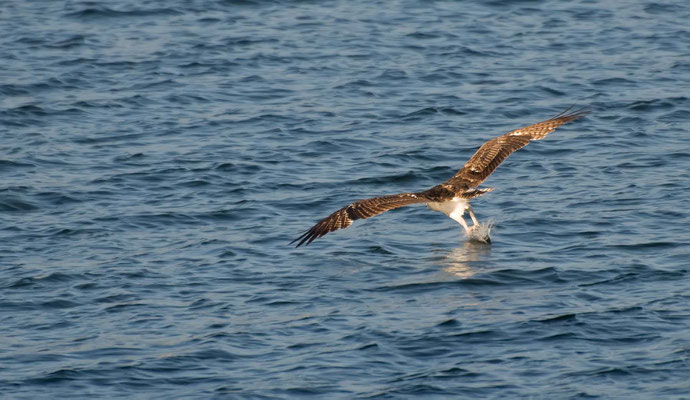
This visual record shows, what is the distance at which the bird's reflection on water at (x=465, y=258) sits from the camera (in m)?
14.0

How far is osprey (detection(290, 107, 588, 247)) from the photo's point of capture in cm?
1387

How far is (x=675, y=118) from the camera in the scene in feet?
66.2

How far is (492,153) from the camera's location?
16031 millimetres

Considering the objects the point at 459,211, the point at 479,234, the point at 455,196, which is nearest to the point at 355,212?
the point at 455,196

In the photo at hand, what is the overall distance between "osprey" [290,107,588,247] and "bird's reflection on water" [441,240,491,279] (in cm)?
17

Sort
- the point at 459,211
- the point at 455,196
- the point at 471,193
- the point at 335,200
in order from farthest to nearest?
the point at 335,200 < the point at 459,211 < the point at 455,196 < the point at 471,193

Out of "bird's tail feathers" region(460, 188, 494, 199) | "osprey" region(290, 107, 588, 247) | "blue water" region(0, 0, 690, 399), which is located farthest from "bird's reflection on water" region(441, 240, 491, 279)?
"bird's tail feathers" region(460, 188, 494, 199)

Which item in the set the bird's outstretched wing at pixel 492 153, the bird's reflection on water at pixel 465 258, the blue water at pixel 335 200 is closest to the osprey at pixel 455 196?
the bird's outstretched wing at pixel 492 153

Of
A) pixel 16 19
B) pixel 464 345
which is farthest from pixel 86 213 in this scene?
pixel 16 19

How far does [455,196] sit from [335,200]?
244cm

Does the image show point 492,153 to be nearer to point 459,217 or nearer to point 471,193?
point 459,217

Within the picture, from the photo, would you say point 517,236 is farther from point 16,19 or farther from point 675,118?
point 16,19

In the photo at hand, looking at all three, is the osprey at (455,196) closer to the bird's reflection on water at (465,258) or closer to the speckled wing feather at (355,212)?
the speckled wing feather at (355,212)

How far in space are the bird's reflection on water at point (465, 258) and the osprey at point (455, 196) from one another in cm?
17
